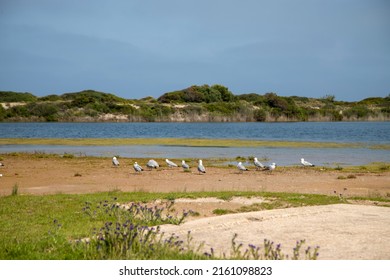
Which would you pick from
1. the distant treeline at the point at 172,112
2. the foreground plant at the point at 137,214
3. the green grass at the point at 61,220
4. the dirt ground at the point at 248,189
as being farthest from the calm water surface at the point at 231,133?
the foreground plant at the point at 137,214

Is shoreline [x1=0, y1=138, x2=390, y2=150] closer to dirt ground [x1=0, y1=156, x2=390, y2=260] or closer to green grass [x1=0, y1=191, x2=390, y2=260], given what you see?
dirt ground [x1=0, y1=156, x2=390, y2=260]

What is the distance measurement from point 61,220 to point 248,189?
7803mm

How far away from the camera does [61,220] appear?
10750 millimetres

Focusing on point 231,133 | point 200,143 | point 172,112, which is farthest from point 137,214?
point 172,112

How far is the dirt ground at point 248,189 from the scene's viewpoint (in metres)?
8.55

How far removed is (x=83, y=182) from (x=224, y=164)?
9.26 metres

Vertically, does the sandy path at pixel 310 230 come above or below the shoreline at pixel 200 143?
above

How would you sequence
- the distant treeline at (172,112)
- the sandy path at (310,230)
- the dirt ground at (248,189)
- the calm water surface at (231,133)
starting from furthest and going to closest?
the distant treeline at (172,112)
the calm water surface at (231,133)
the dirt ground at (248,189)
the sandy path at (310,230)

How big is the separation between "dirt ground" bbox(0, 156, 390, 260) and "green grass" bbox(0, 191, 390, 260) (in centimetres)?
83

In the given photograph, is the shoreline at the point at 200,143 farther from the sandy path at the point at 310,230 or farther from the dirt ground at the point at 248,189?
the sandy path at the point at 310,230

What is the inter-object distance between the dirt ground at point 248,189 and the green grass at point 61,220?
828mm

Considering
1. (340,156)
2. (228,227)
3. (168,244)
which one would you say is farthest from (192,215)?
(340,156)

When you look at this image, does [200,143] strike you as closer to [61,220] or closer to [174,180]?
[174,180]
